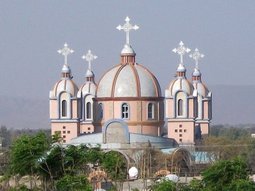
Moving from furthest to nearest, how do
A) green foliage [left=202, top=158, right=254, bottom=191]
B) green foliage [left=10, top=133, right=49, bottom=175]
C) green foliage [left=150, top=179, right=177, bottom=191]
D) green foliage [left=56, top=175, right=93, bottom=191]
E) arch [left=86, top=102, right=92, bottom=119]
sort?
arch [left=86, top=102, right=92, bottom=119], green foliage [left=10, top=133, right=49, bottom=175], green foliage [left=202, top=158, right=254, bottom=191], green foliage [left=56, top=175, right=93, bottom=191], green foliage [left=150, top=179, right=177, bottom=191]

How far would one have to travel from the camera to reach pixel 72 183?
124 ft

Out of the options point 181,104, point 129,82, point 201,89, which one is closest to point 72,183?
point 129,82

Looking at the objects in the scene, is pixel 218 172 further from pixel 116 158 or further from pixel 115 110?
pixel 115 110

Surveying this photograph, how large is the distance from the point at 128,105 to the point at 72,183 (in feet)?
122

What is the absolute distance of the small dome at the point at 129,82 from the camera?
74.4m

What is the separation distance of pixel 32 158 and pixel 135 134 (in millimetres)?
33072

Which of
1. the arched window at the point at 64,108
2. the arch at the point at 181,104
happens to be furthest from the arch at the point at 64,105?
the arch at the point at 181,104

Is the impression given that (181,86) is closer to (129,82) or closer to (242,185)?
(129,82)

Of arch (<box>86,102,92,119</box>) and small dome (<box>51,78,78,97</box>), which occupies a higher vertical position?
small dome (<box>51,78,78,97</box>)

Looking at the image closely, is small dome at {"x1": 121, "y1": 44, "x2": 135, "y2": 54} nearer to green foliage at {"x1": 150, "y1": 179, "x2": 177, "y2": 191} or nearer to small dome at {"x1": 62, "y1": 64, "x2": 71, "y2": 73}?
small dome at {"x1": 62, "y1": 64, "x2": 71, "y2": 73}

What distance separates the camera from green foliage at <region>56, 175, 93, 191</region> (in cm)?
3766

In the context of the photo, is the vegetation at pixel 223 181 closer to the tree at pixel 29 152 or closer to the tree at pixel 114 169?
the tree at pixel 29 152

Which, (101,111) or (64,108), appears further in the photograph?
(64,108)

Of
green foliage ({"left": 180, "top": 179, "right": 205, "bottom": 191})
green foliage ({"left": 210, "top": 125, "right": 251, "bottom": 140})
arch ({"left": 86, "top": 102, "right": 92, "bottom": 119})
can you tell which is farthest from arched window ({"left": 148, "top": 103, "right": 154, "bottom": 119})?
green foliage ({"left": 180, "top": 179, "right": 205, "bottom": 191})
